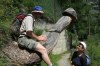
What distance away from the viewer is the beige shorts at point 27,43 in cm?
843

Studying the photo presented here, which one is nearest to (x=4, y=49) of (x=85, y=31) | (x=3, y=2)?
(x=3, y=2)

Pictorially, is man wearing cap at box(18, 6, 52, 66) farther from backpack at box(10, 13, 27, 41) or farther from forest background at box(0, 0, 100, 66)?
forest background at box(0, 0, 100, 66)

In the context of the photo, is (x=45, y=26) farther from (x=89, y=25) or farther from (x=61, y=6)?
(x=89, y=25)

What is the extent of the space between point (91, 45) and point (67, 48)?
24.8ft

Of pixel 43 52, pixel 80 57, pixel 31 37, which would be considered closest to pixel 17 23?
pixel 31 37

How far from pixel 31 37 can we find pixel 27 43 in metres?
0.15

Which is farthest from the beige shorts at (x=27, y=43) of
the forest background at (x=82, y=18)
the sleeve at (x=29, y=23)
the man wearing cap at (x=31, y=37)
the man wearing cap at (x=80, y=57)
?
the forest background at (x=82, y=18)

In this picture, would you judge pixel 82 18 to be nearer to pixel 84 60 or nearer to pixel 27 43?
pixel 27 43

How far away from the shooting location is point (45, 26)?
23.2 metres

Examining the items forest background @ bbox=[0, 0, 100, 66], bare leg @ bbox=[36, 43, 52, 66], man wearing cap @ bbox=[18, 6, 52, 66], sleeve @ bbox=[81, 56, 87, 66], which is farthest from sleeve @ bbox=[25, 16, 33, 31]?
forest background @ bbox=[0, 0, 100, 66]

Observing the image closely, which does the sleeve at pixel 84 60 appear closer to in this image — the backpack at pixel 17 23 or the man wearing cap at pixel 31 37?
the man wearing cap at pixel 31 37

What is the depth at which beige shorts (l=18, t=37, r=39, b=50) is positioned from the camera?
27.7ft

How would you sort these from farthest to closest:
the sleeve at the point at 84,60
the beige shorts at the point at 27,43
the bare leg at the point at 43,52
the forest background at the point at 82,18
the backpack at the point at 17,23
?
the forest background at the point at 82,18 < the backpack at the point at 17,23 < the beige shorts at the point at 27,43 < the bare leg at the point at 43,52 < the sleeve at the point at 84,60

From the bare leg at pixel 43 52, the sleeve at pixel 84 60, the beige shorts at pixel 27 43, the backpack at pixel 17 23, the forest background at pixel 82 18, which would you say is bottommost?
the forest background at pixel 82 18
